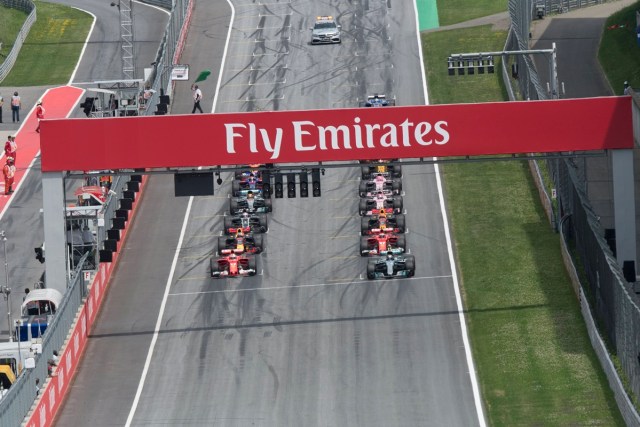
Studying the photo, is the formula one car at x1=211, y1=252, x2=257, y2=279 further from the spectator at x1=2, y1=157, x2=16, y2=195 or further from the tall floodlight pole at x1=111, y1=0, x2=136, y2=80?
the tall floodlight pole at x1=111, y1=0, x2=136, y2=80

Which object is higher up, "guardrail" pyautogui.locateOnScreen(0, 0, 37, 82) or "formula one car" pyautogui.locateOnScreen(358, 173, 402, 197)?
"guardrail" pyautogui.locateOnScreen(0, 0, 37, 82)

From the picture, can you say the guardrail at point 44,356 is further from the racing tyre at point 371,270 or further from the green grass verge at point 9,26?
the green grass verge at point 9,26

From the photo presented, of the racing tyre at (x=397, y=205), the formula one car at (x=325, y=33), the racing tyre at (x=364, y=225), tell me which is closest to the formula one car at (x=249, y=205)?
the racing tyre at (x=364, y=225)

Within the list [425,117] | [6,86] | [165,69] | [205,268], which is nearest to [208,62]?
[165,69]

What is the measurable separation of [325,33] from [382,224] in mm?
27265

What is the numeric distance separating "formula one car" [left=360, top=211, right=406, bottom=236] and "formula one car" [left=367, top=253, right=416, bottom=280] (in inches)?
124

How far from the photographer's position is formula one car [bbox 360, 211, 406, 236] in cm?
5706

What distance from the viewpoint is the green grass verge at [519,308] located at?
43.5 m

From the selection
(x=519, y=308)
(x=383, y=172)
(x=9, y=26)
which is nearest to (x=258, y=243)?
(x=383, y=172)

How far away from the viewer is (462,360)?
47.3 meters

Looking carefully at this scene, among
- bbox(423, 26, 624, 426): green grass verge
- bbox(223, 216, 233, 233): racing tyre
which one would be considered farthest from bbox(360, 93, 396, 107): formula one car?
bbox(223, 216, 233, 233): racing tyre

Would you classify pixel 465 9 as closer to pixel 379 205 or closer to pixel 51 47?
pixel 51 47

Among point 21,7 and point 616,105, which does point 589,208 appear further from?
point 21,7

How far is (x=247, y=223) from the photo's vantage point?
58312mm
